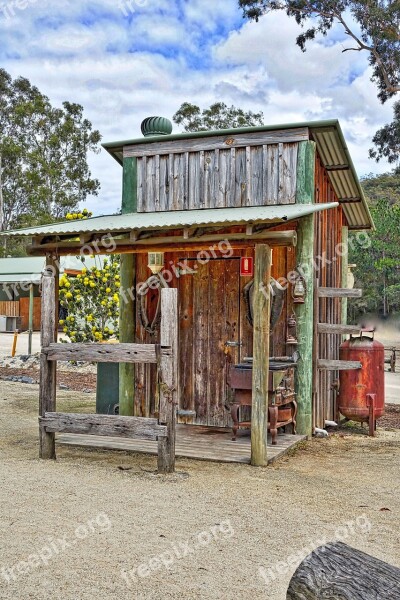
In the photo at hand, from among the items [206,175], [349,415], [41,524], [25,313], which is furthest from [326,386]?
[25,313]

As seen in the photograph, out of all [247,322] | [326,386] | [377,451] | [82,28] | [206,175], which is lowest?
[377,451]

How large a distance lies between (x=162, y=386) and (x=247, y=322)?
2.40 metres

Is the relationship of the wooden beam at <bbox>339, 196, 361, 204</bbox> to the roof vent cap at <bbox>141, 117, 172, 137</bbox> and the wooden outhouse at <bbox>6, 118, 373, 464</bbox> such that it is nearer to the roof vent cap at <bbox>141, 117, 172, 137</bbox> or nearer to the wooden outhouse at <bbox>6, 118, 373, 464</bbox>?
the wooden outhouse at <bbox>6, 118, 373, 464</bbox>

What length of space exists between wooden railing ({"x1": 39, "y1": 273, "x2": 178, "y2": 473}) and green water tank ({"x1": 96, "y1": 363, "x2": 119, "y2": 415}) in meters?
2.34

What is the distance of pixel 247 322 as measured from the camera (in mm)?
8359

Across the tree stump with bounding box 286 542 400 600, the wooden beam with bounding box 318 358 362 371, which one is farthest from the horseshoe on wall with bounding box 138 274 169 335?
the tree stump with bounding box 286 542 400 600

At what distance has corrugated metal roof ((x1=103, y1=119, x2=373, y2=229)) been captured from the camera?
793cm

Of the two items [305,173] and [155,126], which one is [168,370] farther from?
[155,126]

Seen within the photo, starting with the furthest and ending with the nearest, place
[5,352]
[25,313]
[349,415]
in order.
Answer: [25,313]
[5,352]
[349,415]

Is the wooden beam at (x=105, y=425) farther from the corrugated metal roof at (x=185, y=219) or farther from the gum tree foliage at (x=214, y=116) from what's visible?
the gum tree foliage at (x=214, y=116)

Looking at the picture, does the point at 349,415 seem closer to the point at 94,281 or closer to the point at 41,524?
the point at 41,524

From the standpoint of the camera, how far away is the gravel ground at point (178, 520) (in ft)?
12.3

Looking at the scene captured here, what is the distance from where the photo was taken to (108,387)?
30.7 ft

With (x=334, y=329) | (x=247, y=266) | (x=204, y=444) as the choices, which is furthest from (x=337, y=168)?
(x=204, y=444)
